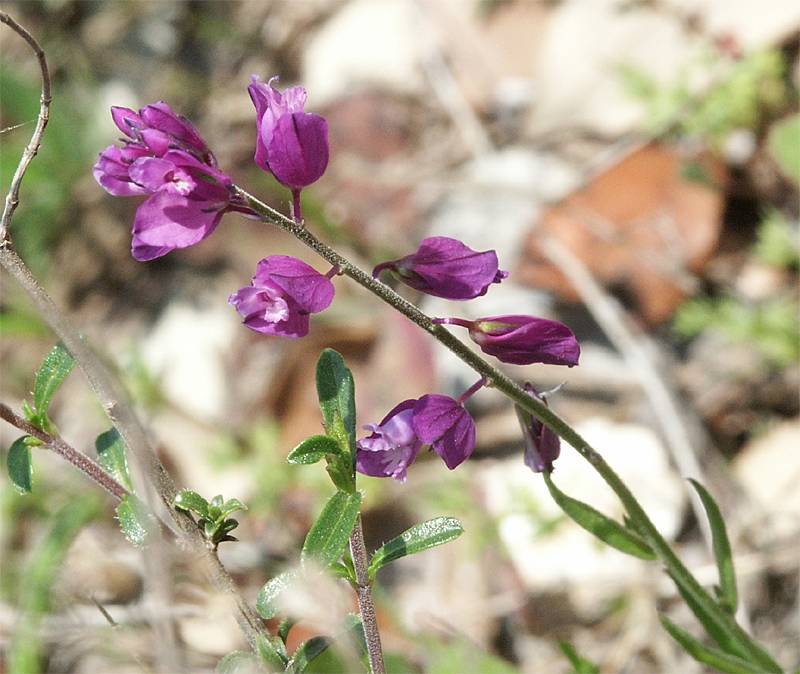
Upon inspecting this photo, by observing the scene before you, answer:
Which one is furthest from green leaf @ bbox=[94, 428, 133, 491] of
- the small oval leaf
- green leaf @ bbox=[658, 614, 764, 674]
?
green leaf @ bbox=[658, 614, 764, 674]

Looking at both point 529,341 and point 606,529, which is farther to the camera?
point 606,529

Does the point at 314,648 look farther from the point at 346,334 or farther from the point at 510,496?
the point at 346,334

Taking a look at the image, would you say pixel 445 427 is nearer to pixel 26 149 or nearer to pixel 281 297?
pixel 281 297

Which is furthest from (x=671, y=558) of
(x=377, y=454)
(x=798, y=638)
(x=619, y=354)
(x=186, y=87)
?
(x=186, y=87)

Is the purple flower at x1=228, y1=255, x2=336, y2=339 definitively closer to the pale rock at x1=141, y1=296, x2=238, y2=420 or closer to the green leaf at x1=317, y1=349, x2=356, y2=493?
the green leaf at x1=317, y1=349, x2=356, y2=493

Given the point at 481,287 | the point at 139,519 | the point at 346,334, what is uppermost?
the point at 346,334

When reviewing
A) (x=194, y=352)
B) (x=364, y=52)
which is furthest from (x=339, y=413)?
(x=364, y=52)
